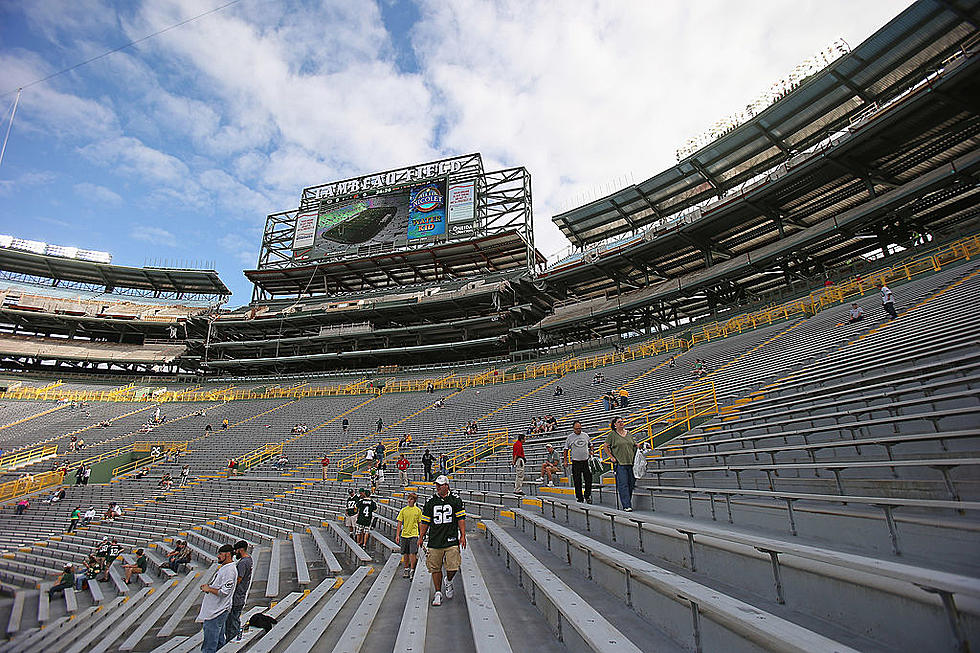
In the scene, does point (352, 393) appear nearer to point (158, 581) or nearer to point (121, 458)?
point (121, 458)

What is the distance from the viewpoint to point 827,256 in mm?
30234

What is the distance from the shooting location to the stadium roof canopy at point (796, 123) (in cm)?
2272

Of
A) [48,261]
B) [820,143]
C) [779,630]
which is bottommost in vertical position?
[779,630]

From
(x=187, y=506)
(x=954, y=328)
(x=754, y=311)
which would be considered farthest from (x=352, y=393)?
(x=954, y=328)

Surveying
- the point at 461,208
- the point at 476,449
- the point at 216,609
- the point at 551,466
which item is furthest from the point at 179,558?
the point at 461,208

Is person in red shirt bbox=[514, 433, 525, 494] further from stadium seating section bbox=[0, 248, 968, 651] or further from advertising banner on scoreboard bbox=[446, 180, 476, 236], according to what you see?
advertising banner on scoreboard bbox=[446, 180, 476, 236]

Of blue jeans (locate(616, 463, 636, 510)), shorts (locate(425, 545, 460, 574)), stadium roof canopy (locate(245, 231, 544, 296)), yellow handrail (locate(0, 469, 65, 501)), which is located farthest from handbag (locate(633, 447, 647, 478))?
stadium roof canopy (locate(245, 231, 544, 296))

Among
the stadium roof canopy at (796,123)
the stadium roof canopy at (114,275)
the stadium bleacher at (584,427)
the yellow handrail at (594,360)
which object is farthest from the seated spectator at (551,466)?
the stadium roof canopy at (114,275)

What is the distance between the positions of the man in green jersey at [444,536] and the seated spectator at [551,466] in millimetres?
5444

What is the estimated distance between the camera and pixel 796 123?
93.4 ft

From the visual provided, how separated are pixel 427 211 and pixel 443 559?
43.2 meters

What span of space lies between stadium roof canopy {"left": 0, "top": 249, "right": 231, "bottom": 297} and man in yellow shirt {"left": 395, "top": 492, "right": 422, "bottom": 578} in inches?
2166

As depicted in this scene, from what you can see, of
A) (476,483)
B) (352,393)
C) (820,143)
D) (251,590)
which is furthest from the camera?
(352,393)

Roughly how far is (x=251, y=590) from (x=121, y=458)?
25.3 metres
